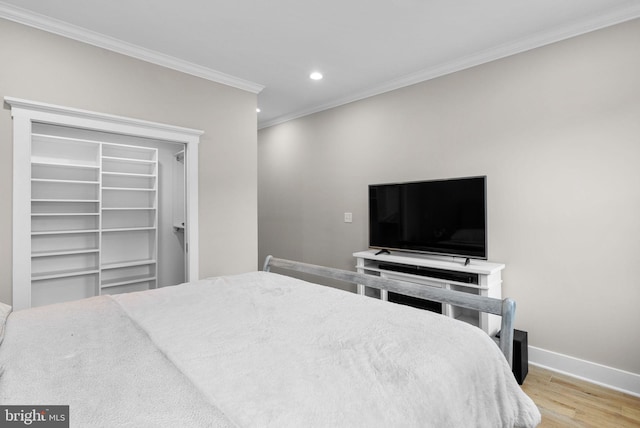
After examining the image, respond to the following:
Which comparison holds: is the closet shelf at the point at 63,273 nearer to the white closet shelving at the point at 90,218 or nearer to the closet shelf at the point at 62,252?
the white closet shelving at the point at 90,218

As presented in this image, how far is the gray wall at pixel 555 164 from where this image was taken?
2307 millimetres

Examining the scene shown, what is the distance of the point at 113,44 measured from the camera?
8.70ft

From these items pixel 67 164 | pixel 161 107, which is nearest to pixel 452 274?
pixel 161 107

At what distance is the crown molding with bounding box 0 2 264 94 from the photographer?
2.27 metres

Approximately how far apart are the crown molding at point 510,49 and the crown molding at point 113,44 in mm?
1463

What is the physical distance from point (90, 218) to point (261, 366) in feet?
12.0

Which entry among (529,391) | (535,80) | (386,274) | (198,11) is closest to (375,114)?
(535,80)

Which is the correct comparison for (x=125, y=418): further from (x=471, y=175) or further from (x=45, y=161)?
(x=45, y=161)

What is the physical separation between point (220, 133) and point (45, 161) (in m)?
1.88

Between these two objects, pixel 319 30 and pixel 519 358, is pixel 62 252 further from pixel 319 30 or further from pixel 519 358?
pixel 519 358

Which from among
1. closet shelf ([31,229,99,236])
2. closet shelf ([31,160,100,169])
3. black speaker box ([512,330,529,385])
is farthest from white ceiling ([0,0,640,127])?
black speaker box ([512,330,529,385])

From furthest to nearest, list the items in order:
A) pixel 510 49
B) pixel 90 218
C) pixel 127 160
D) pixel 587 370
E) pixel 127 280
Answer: pixel 127 280, pixel 127 160, pixel 90 218, pixel 510 49, pixel 587 370

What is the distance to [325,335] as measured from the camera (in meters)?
1.30

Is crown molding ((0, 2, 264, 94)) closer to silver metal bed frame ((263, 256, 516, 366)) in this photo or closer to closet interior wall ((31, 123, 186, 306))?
closet interior wall ((31, 123, 186, 306))
